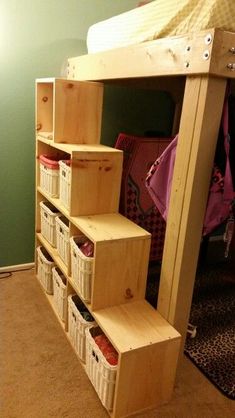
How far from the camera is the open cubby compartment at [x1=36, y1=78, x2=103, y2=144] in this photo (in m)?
1.80

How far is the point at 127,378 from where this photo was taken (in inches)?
51.7

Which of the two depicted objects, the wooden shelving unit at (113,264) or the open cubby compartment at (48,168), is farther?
the open cubby compartment at (48,168)

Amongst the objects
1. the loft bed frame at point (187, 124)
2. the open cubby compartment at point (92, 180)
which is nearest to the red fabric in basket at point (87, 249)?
the open cubby compartment at point (92, 180)

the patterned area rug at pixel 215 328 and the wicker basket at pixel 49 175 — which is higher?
the wicker basket at pixel 49 175

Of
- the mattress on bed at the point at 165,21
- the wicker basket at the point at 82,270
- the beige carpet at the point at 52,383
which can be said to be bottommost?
the beige carpet at the point at 52,383

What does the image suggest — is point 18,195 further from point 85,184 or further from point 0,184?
point 85,184

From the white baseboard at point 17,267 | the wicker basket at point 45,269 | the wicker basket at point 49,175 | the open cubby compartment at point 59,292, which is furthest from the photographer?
the white baseboard at point 17,267

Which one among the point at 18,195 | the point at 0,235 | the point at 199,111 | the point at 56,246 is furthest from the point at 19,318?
the point at 199,111

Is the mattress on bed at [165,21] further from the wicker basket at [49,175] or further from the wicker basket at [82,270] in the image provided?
the wicker basket at [82,270]

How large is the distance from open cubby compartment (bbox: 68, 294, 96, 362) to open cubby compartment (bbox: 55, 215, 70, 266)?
0.23 meters

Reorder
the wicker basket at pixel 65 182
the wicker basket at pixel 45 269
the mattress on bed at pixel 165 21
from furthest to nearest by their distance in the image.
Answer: the wicker basket at pixel 45 269, the wicker basket at pixel 65 182, the mattress on bed at pixel 165 21

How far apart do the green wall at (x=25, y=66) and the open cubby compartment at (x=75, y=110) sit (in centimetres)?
27

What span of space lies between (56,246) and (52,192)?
0.34 metres

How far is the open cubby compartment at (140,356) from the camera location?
1299mm
